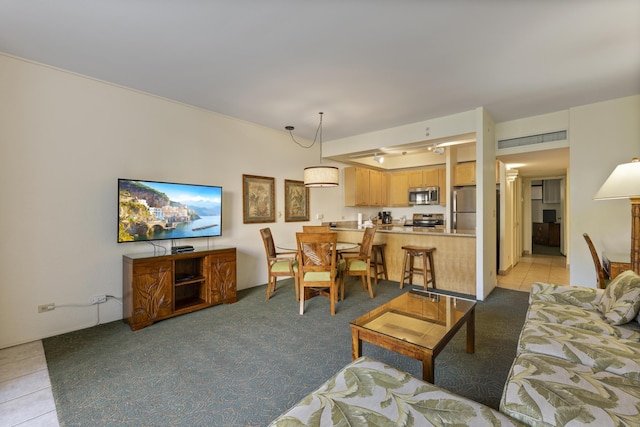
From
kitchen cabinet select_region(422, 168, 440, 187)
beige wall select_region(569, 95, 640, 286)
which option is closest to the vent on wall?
beige wall select_region(569, 95, 640, 286)

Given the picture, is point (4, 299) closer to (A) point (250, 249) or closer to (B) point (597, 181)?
(A) point (250, 249)

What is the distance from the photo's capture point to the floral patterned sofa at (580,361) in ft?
3.66

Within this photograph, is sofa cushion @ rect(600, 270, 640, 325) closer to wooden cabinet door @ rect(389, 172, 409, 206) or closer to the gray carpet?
the gray carpet

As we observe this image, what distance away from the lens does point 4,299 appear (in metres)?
2.60

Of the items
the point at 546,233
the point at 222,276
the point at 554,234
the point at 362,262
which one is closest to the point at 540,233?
the point at 546,233

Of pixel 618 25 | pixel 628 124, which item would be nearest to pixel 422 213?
pixel 628 124

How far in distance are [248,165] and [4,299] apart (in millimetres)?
3109

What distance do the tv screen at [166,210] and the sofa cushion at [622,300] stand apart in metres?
4.07

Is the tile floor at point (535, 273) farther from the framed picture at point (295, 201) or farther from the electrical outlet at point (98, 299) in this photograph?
the electrical outlet at point (98, 299)

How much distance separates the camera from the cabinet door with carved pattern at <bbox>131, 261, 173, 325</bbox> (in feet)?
9.77

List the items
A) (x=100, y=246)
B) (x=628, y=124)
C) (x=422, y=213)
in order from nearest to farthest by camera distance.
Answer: (x=100, y=246), (x=628, y=124), (x=422, y=213)

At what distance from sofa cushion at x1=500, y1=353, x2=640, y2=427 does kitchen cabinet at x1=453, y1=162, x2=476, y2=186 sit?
4781mm

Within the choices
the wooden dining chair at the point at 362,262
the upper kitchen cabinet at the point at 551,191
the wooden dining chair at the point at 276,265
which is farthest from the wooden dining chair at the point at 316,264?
the upper kitchen cabinet at the point at 551,191

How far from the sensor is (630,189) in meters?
2.15
